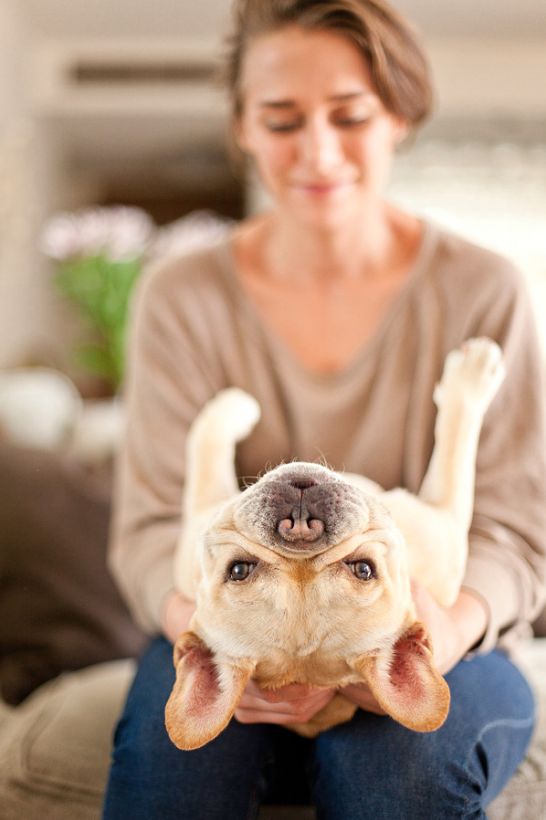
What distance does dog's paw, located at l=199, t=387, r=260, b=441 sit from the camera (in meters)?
0.87

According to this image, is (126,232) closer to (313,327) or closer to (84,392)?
(313,327)

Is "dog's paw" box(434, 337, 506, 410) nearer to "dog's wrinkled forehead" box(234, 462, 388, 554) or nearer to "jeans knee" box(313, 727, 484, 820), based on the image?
"dog's wrinkled forehead" box(234, 462, 388, 554)

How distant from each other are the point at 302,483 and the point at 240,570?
8 centimetres

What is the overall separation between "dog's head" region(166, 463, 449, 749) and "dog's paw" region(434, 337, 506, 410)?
169mm

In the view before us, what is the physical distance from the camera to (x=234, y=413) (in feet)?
2.88

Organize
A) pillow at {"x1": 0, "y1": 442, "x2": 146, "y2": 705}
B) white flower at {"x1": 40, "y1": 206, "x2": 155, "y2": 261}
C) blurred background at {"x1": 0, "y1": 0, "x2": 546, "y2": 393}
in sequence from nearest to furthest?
pillow at {"x1": 0, "y1": 442, "x2": 146, "y2": 705}, white flower at {"x1": 40, "y1": 206, "x2": 155, "y2": 261}, blurred background at {"x1": 0, "y1": 0, "x2": 546, "y2": 393}

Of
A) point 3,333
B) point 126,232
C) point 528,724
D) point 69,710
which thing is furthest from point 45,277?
point 528,724

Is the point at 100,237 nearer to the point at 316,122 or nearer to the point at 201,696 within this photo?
the point at 316,122

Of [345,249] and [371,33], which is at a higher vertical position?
[371,33]

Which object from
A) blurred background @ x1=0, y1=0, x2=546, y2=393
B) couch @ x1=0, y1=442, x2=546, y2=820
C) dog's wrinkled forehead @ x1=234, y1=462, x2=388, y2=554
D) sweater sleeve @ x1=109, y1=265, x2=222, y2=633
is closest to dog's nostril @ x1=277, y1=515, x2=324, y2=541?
dog's wrinkled forehead @ x1=234, y1=462, x2=388, y2=554

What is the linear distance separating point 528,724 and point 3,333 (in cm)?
244

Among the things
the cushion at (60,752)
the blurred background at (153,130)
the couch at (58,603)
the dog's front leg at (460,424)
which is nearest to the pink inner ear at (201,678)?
the dog's front leg at (460,424)

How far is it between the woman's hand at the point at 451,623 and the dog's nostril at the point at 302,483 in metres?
0.14

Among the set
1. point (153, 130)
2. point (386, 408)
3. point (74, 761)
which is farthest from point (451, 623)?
point (153, 130)
